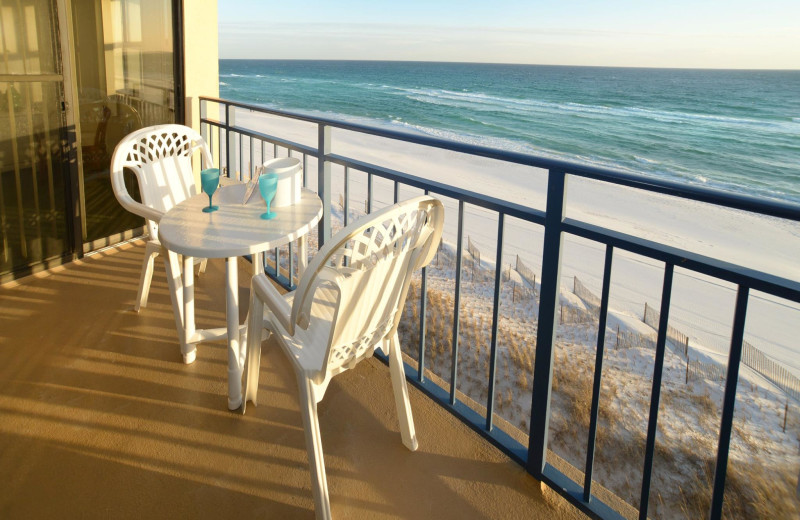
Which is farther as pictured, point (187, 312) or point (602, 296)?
point (187, 312)

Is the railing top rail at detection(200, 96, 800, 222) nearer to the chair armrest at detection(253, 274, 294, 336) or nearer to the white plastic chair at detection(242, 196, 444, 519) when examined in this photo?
the white plastic chair at detection(242, 196, 444, 519)

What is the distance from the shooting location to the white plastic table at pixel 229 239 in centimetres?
171

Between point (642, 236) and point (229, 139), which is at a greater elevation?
point (229, 139)

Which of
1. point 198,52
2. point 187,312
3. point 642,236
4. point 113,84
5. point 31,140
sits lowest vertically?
point 642,236

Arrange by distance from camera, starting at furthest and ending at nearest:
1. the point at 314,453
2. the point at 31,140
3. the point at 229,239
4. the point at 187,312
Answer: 1. the point at 31,140
2. the point at 187,312
3. the point at 229,239
4. the point at 314,453

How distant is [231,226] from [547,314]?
1.08 m

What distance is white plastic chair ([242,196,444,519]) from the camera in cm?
131

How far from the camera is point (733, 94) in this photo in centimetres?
3000

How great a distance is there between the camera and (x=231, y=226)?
1883mm

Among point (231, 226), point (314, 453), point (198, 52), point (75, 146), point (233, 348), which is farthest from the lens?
point (198, 52)

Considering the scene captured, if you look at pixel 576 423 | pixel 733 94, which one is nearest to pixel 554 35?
pixel 733 94

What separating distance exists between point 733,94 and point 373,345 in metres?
35.0

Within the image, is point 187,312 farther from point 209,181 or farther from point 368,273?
point 368,273

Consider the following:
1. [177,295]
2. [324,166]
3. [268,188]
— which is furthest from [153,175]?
[268,188]
